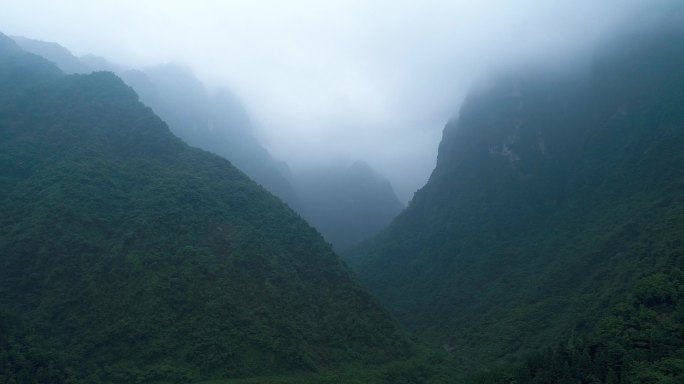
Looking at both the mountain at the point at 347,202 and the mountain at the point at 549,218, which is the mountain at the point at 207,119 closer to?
the mountain at the point at 347,202

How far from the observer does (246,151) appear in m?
87.9

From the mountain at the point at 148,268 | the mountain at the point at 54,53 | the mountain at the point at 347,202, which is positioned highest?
the mountain at the point at 54,53

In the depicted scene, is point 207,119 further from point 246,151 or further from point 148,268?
point 148,268

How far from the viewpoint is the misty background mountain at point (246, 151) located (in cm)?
Answer: 8031

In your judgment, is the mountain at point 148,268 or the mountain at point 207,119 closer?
the mountain at point 148,268

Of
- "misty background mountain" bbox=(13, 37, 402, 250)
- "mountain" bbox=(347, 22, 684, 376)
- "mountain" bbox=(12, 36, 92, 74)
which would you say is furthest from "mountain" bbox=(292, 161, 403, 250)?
"mountain" bbox=(12, 36, 92, 74)

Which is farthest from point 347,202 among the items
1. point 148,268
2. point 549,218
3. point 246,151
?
point 148,268

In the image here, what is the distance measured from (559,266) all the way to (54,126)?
43840 millimetres

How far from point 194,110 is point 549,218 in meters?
55.3

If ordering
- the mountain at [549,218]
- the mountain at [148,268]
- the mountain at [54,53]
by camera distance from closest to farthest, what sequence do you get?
the mountain at [148,268] → the mountain at [549,218] → the mountain at [54,53]

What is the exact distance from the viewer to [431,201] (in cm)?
7669

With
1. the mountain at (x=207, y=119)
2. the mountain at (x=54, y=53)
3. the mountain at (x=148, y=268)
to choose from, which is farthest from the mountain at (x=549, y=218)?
the mountain at (x=54, y=53)

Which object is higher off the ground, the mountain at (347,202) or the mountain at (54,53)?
the mountain at (54,53)

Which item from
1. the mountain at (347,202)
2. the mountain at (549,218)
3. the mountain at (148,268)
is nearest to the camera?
the mountain at (148,268)
